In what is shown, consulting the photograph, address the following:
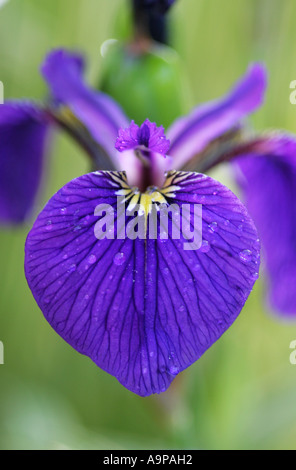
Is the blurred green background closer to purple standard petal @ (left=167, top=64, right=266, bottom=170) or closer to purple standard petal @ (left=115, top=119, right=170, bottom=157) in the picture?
purple standard petal @ (left=167, top=64, right=266, bottom=170)

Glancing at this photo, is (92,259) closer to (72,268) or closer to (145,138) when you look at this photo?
(72,268)

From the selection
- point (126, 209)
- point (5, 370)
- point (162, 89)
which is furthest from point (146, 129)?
point (5, 370)

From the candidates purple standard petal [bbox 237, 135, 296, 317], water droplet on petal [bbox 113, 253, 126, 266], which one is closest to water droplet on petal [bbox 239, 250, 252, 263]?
water droplet on petal [bbox 113, 253, 126, 266]

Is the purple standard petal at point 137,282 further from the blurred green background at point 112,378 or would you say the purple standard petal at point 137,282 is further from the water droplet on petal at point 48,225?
the blurred green background at point 112,378

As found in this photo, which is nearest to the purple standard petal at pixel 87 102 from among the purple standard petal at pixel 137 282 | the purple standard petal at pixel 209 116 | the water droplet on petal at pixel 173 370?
the purple standard petal at pixel 209 116
